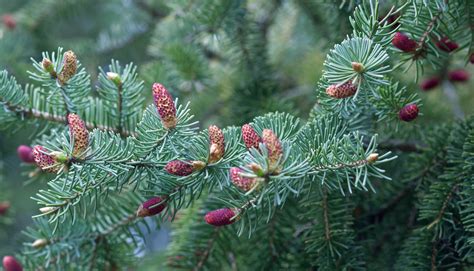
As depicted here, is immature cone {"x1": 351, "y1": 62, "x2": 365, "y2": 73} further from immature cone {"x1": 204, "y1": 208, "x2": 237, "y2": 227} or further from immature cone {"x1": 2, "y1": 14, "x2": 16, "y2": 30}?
immature cone {"x1": 2, "y1": 14, "x2": 16, "y2": 30}

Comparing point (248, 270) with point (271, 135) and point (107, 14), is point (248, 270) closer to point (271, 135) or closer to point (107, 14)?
point (271, 135)

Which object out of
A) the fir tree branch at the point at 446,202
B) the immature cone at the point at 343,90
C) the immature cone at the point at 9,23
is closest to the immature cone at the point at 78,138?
the immature cone at the point at 343,90

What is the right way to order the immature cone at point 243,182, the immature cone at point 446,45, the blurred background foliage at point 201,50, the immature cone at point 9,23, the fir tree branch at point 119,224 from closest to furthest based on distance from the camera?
1. the immature cone at point 243,182
2. the immature cone at point 446,45
3. the fir tree branch at point 119,224
4. the blurred background foliage at point 201,50
5. the immature cone at point 9,23

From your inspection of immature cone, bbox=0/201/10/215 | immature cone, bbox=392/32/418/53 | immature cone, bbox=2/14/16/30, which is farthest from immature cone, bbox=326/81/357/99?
immature cone, bbox=2/14/16/30

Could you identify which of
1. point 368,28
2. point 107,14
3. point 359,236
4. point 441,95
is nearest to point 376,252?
point 359,236

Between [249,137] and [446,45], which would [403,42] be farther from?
[249,137]

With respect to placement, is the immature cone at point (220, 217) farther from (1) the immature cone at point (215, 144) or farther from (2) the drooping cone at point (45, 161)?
(2) the drooping cone at point (45, 161)
